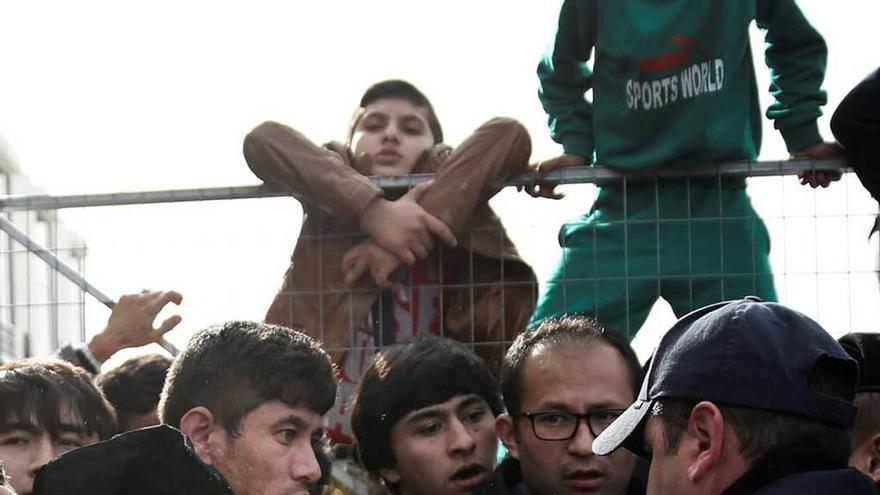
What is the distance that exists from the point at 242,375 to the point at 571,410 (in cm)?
90

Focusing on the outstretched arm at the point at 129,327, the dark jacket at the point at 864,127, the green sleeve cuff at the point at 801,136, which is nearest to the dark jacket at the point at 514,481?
the dark jacket at the point at 864,127

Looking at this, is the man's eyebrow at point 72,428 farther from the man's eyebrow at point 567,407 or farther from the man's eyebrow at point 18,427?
the man's eyebrow at point 567,407

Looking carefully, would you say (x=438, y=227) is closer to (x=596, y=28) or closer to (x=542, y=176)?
(x=542, y=176)

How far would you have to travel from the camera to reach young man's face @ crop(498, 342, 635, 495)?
458 cm

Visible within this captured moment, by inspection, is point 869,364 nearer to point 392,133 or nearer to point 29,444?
point 392,133

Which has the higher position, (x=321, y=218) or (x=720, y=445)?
(x=321, y=218)

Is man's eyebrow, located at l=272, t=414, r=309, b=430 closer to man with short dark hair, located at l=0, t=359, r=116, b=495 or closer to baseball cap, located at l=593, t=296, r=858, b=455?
man with short dark hair, located at l=0, t=359, r=116, b=495

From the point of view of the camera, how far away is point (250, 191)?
539 cm

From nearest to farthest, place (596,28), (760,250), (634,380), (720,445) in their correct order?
(720,445) < (634,380) < (760,250) < (596,28)

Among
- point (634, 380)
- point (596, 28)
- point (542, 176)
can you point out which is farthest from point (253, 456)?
point (596, 28)

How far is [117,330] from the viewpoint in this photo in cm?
549

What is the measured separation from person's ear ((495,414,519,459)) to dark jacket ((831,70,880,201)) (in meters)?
1.12

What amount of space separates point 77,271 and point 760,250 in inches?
81.1

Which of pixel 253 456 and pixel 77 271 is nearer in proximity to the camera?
pixel 253 456
